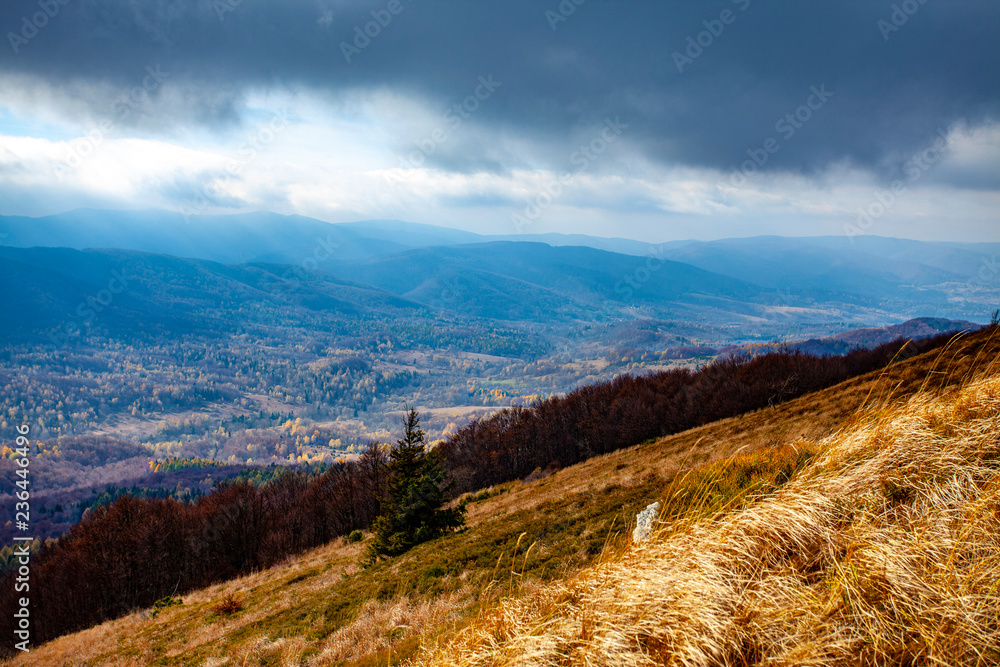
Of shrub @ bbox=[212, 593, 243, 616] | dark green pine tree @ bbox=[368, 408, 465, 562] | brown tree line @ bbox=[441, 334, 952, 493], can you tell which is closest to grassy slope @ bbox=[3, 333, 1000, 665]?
shrub @ bbox=[212, 593, 243, 616]

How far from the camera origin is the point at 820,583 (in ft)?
10.6

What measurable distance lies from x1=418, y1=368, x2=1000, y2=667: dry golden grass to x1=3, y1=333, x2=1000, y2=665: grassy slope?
734mm

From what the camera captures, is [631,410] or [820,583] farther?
[631,410]

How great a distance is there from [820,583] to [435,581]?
1074cm

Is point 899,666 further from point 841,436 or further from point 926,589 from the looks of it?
point 841,436

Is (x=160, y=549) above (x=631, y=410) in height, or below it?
below

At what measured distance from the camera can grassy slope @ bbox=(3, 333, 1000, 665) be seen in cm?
662

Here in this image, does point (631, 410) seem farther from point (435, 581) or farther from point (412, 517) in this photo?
point (435, 581)

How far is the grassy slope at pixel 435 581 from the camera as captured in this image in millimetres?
6625

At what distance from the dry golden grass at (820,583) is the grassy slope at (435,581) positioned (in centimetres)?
73

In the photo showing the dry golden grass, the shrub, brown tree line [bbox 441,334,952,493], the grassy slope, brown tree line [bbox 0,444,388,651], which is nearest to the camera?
the dry golden grass

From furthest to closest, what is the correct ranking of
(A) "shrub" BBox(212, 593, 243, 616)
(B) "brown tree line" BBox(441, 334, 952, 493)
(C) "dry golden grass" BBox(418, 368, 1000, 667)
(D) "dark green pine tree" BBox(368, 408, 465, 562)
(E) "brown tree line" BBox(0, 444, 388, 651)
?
(B) "brown tree line" BBox(441, 334, 952, 493) < (E) "brown tree line" BBox(0, 444, 388, 651) < (D) "dark green pine tree" BBox(368, 408, 465, 562) < (A) "shrub" BBox(212, 593, 243, 616) < (C) "dry golden grass" BBox(418, 368, 1000, 667)

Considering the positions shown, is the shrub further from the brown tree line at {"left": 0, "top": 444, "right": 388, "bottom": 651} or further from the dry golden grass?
the brown tree line at {"left": 0, "top": 444, "right": 388, "bottom": 651}

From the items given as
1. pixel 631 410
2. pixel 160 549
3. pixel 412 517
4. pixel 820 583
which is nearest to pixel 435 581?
pixel 412 517
